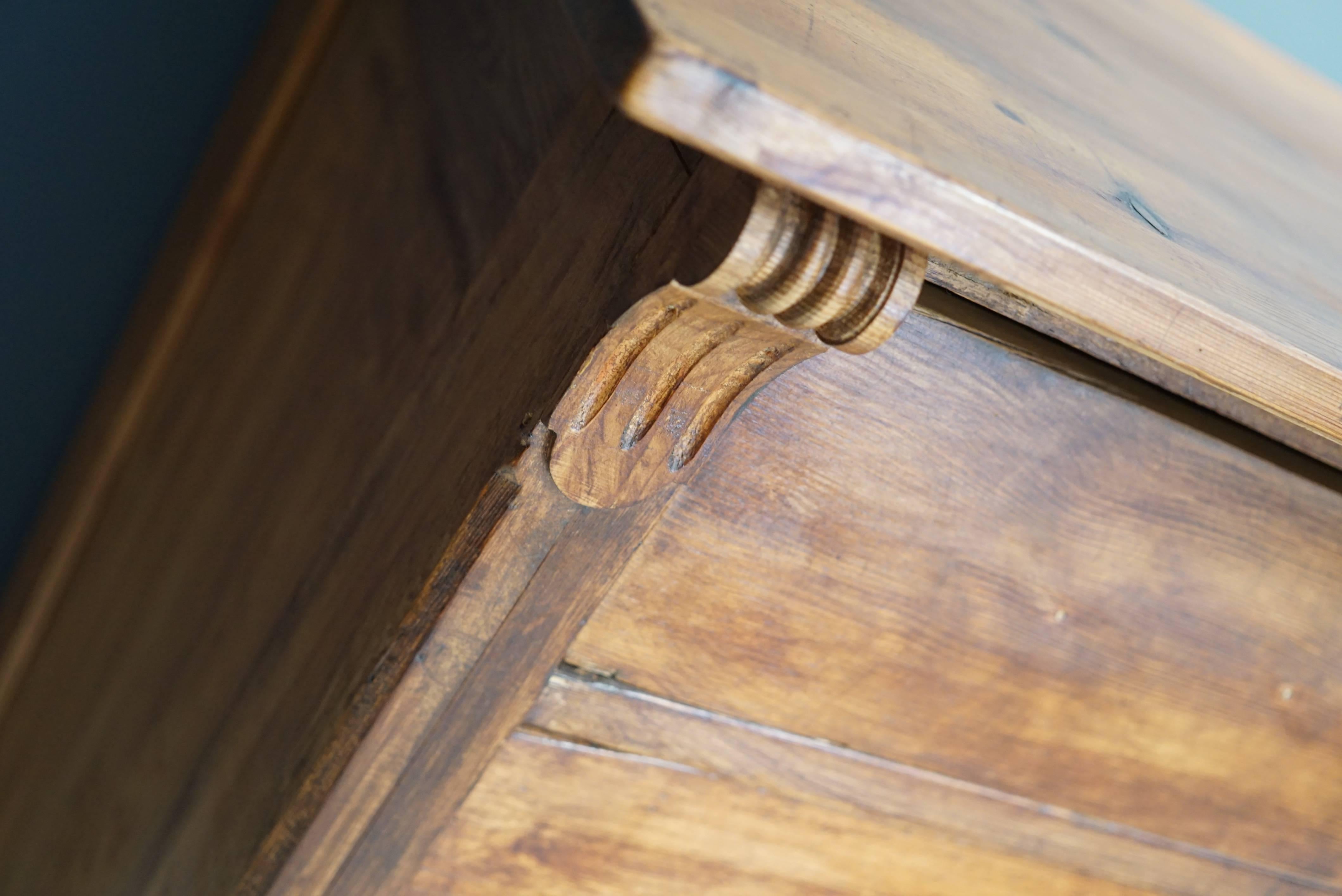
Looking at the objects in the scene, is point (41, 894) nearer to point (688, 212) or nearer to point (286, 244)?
point (286, 244)

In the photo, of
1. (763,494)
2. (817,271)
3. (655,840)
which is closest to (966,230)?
(817,271)

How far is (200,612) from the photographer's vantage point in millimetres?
608

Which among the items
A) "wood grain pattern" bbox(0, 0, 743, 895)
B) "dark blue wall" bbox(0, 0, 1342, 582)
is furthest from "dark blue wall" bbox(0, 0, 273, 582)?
"wood grain pattern" bbox(0, 0, 743, 895)

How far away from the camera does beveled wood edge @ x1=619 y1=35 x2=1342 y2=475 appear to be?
8.4 inches

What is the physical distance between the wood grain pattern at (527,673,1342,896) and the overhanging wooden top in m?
0.22

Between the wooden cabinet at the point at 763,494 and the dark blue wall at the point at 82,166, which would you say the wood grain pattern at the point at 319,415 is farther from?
the dark blue wall at the point at 82,166

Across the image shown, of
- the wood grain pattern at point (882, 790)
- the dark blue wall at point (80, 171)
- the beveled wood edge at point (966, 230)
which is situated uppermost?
the beveled wood edge at point (966, 230)

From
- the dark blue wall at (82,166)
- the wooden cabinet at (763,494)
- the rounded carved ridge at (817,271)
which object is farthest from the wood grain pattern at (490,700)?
the dark blue wall at (82,166)

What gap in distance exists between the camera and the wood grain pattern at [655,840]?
458 millimetres

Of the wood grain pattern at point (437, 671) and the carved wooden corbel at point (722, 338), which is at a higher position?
the carved wooden corbel at point (722, 338)

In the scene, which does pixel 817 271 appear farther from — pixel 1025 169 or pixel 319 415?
pixel 319 415

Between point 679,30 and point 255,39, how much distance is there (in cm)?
83

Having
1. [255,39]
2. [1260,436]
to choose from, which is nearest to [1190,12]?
[1260,436]

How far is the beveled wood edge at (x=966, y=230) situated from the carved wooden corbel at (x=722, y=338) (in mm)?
32
